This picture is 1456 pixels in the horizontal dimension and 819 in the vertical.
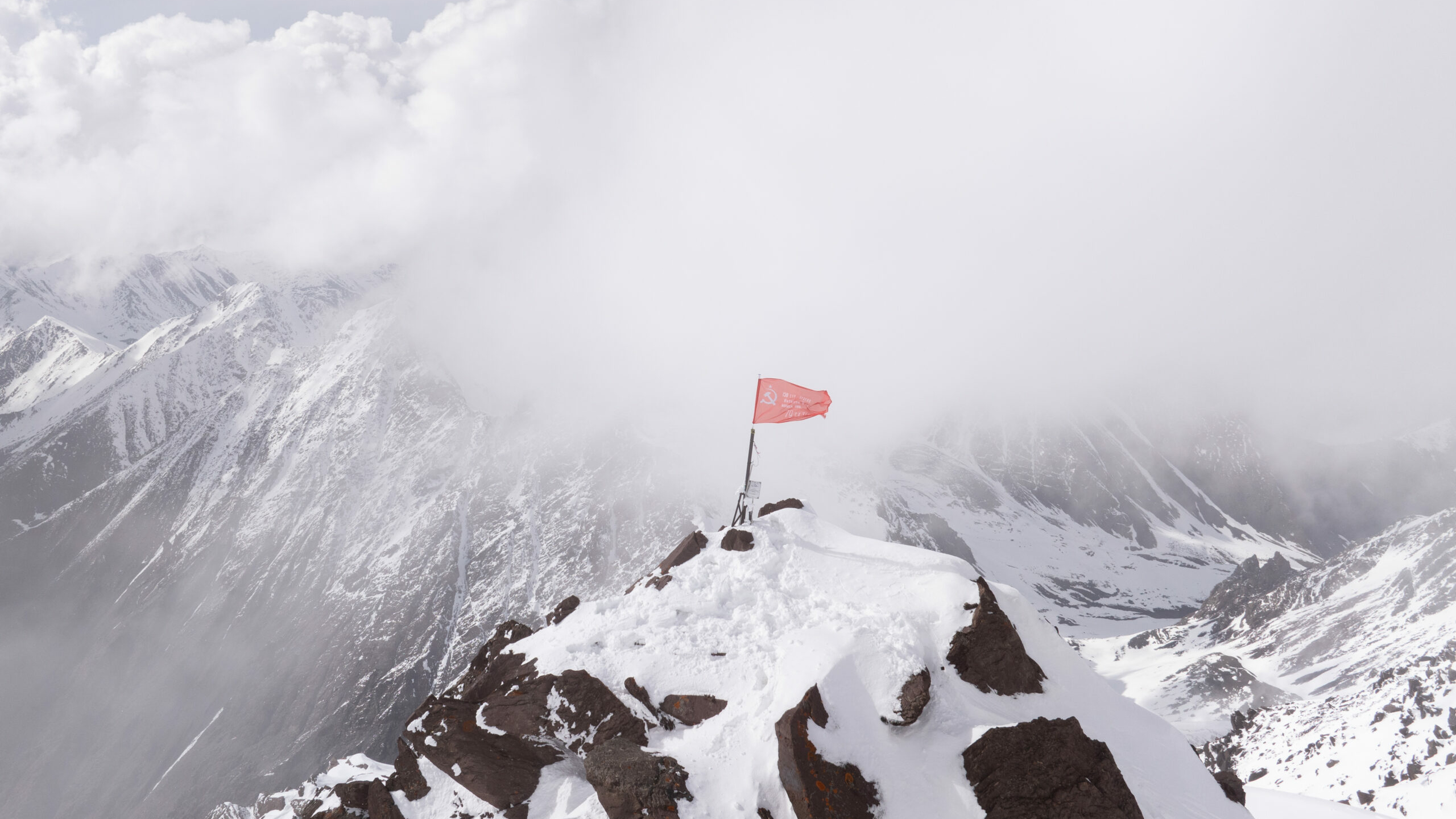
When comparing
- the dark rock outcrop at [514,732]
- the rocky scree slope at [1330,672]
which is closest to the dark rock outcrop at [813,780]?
the dark rock outcrop at [514,732]

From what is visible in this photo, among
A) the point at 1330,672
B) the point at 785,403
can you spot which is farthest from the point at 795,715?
the point at 1330,672

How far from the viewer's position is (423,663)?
187000mm

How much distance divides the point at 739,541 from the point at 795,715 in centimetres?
989

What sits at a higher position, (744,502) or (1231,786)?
(744,502)

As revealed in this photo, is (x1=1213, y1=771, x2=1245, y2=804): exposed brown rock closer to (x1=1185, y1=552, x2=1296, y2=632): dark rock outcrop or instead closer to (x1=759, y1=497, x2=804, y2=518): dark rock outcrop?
(x1=759, y1=497, x2=804, y2=518): dark rock outcrop

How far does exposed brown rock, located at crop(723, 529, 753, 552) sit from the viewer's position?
2666cm

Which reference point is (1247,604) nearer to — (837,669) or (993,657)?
(993,657)

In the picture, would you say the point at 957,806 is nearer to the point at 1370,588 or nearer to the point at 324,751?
the point at 1370,588

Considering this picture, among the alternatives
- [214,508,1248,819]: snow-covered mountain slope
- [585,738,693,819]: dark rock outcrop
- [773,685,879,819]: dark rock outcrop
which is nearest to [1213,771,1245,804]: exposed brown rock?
[214,508,1248,819]: snow-covered mountain slope

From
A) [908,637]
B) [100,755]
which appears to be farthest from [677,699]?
[100,755]

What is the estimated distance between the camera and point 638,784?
1745 centimetres

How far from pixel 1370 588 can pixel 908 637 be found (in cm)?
17521

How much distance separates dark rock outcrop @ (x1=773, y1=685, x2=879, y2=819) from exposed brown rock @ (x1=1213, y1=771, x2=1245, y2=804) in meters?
13.5

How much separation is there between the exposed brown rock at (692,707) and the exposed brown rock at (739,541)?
7.17m
